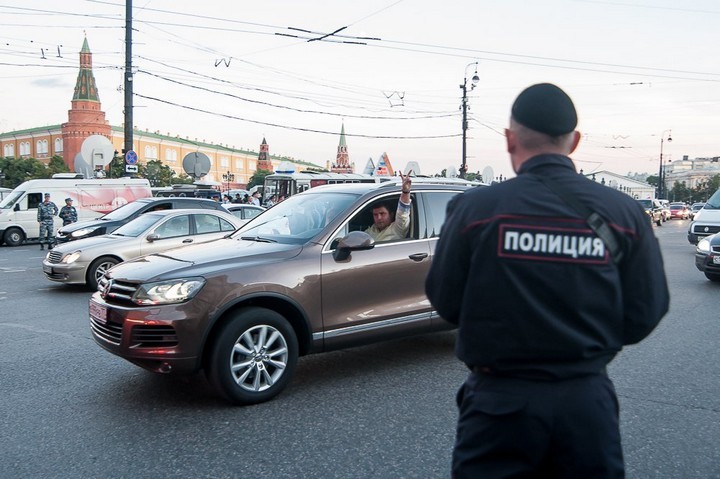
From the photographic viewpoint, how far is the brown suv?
15.4 feet

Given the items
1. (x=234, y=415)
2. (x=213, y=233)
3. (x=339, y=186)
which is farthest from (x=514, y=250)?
(x=213, y=233)

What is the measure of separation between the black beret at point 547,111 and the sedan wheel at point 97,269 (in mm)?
10227

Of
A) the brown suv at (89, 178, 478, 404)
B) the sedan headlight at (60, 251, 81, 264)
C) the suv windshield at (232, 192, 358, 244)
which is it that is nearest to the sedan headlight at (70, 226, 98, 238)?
the sedan headlight at (60, 251, 81, 264)

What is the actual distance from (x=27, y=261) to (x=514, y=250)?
17525mm

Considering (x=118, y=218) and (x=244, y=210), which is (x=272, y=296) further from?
(x=244, y=210)

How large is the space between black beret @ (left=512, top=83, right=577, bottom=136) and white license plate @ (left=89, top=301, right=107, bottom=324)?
4061 millimetres

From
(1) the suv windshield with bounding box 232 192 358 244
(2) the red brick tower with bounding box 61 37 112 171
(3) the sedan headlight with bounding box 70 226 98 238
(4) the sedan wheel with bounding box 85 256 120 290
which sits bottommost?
(4) the sedan wheel with bounding box 85 256 120 290

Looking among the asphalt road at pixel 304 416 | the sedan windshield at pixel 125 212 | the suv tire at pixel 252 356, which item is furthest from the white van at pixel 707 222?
the suv tire at pixel 252 356

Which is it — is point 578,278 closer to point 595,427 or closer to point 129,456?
point 595,427

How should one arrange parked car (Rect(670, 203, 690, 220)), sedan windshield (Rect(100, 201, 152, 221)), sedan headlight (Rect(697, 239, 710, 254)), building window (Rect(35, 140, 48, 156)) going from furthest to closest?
1. building window (Rect(35, 140, 48, 156))
2. parked car (Rect(670, 203, 690, 220))
3. sedan windshield (Rect(100, 201, 152, 221))
4. sedan headlight (Rect(697, 239, 710, 254))

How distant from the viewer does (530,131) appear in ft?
6.57

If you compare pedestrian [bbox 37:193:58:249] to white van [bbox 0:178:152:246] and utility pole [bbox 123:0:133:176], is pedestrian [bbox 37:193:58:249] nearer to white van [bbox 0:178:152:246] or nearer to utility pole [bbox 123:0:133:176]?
white van [bbox 0:178:152:246]

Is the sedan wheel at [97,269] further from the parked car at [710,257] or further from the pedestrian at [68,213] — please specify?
the parked car at [710,257]

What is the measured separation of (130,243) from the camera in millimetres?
11180
